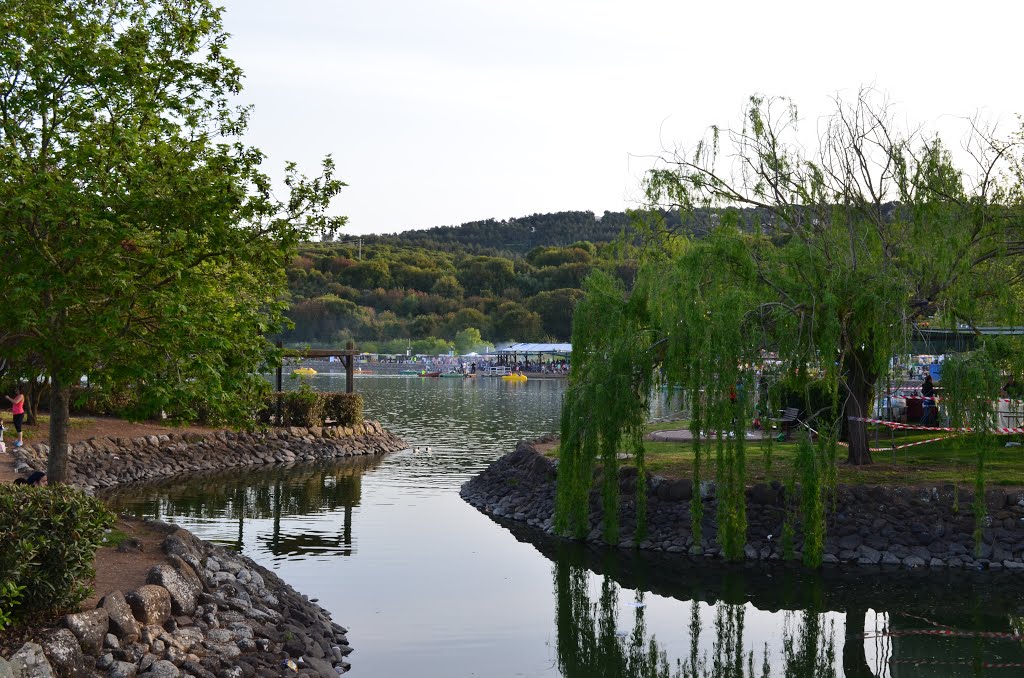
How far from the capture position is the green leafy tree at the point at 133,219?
1186 cm

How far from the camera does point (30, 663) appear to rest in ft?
27.6

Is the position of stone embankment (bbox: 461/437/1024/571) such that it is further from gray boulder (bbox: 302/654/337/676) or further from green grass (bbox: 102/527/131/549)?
green grass (bbox: 102/527/131/549)

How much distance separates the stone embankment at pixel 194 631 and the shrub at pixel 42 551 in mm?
261

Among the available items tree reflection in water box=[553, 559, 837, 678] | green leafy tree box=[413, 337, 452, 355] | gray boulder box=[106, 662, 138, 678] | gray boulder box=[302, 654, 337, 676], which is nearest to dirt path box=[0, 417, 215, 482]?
tree reflection in water box=[553, 559, 837, 678]

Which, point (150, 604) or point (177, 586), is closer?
point (150, 604)

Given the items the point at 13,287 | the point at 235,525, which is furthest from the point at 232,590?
the point at 235,525

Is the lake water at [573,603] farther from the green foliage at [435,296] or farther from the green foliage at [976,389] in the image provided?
the green foliage at [435,296]

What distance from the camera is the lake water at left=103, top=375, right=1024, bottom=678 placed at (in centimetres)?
1301

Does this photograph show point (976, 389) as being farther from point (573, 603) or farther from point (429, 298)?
point (429, 298)

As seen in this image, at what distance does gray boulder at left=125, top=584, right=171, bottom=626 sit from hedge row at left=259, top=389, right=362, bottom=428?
2274 centimetres

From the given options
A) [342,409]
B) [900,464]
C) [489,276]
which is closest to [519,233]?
[489,276]

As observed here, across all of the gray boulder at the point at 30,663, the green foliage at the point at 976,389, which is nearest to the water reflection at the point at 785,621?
the green foliage at the point at 976,389

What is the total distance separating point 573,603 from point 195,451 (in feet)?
55.3

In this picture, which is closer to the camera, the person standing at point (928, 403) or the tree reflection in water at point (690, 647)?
the tree reflection in water at point (690, 647)
